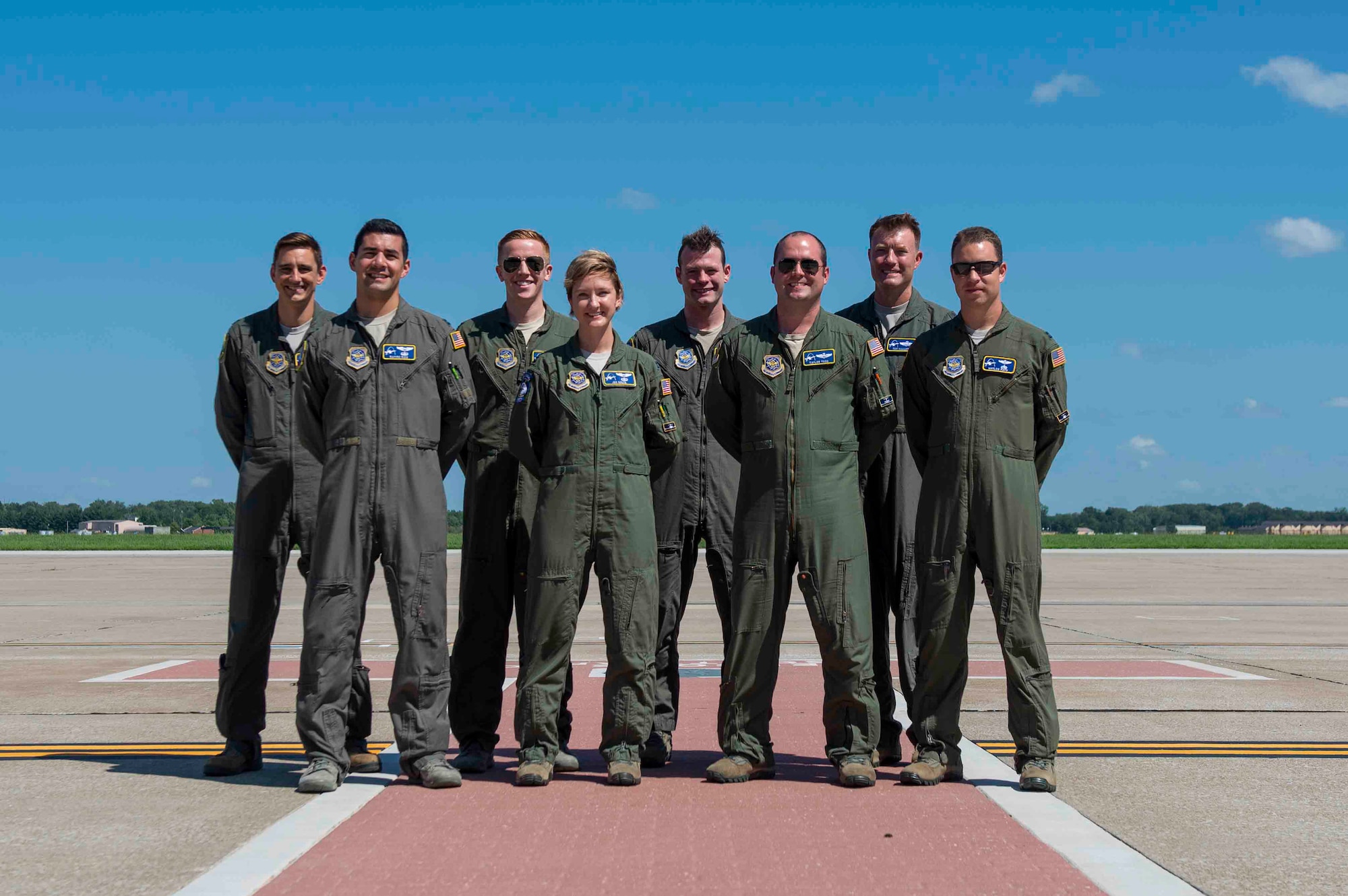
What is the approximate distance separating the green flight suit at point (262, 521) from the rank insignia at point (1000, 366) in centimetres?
322

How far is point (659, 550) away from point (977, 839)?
224 cm

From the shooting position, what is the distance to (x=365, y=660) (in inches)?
436

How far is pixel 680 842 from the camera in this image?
4.46 m

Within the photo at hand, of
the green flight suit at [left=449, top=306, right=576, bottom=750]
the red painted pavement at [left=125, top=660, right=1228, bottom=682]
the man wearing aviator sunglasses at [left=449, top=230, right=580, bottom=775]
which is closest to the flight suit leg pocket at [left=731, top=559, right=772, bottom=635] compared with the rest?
the man wearing aviator sunglasses at [left=449, top=230, right=580, bottom=775]

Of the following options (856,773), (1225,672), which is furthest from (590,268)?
(1225,672)

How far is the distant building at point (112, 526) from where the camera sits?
3925 inches

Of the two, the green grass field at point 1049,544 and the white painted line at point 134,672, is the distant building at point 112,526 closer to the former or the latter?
the green grass field at point 1049,544

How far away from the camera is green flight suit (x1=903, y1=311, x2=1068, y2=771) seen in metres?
5.59

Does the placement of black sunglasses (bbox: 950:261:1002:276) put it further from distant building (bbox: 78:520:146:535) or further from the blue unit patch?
distant building (bbox: 78:520:146:535)

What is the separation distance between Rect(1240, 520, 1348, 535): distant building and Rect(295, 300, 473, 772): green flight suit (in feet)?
323

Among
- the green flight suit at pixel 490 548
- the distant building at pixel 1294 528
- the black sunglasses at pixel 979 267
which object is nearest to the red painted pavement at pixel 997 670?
the green flight suit at pixel 490 548

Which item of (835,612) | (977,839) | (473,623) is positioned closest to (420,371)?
(473,623)

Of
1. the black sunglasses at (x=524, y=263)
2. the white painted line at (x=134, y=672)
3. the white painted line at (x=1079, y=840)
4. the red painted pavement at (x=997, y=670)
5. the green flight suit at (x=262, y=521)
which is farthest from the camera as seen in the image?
the red painted pavement at (x=997, y=670)

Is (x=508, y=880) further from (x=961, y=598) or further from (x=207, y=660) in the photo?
(x=207, y=660)
